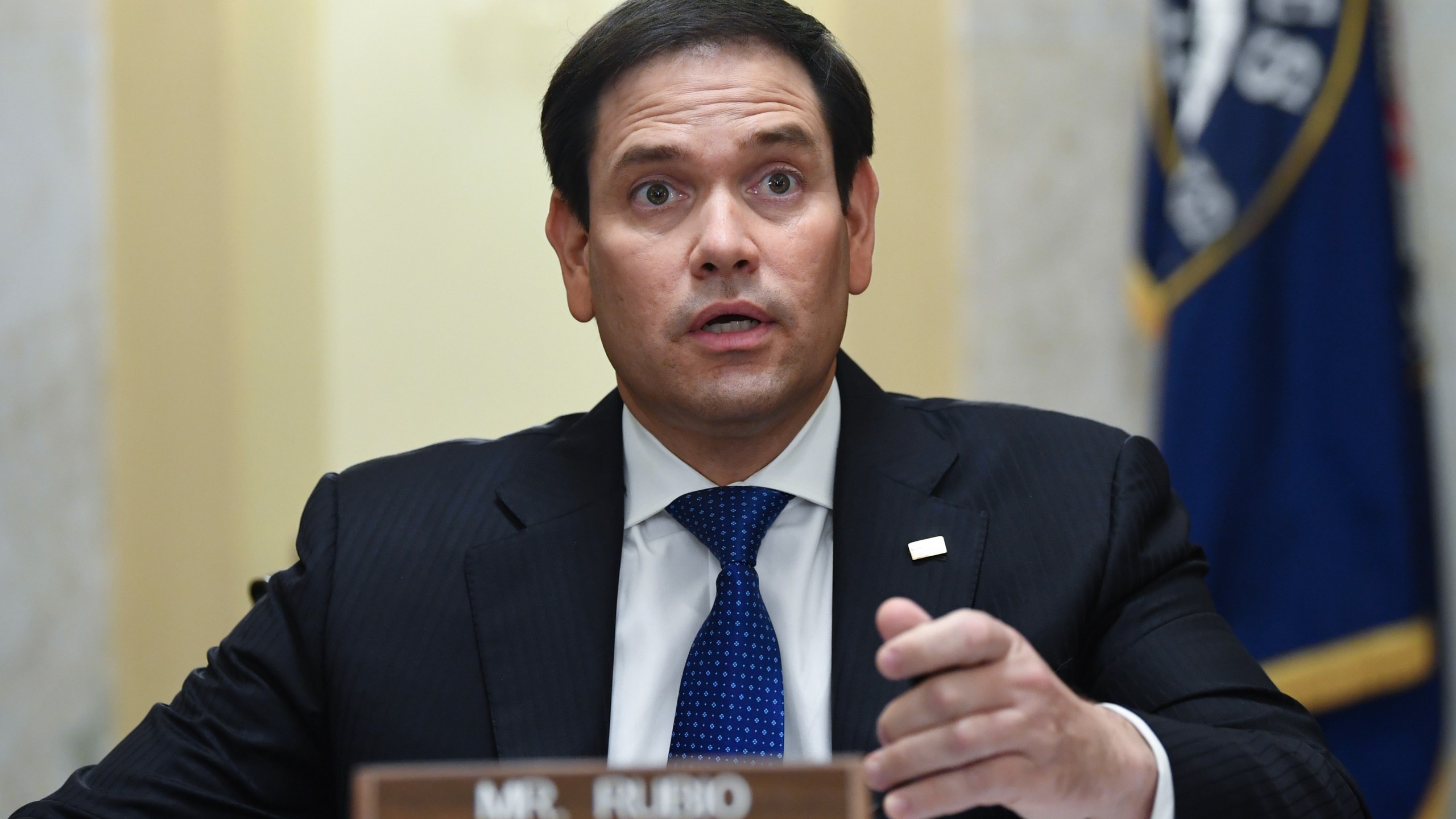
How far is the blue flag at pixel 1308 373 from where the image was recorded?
10.3 feet

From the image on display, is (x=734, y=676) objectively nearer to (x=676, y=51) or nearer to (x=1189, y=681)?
(x=1189, y=681)

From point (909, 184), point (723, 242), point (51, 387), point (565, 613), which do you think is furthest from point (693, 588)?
point (51, 387)

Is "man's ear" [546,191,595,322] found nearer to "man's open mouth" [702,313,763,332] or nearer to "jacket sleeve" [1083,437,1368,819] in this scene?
"man's open mouth" [702,313,763,332]

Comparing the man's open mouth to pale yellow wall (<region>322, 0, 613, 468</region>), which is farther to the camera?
pale yellow wall (<region>322, 0, 613, 468</region>)

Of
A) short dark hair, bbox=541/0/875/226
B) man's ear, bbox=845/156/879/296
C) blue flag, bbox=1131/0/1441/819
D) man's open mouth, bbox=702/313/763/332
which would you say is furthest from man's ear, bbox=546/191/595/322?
blue flag, bbox=1131/0/1441/819

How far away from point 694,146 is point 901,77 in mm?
1706

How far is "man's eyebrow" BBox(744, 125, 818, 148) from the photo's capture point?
1970 millimetres

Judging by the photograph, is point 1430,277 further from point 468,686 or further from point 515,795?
point 515,795

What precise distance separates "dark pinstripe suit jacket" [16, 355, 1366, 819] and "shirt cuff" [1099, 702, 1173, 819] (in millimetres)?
195

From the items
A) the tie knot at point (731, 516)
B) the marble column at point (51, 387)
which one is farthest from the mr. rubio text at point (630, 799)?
the marble column at point (51, 387)

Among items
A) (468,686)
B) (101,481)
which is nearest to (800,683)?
(468,686)

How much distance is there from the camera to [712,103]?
6.52 ft

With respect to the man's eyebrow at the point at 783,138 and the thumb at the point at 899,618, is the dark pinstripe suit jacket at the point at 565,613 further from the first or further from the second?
the thumb at the point at 899,618

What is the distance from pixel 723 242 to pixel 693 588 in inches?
18.7
